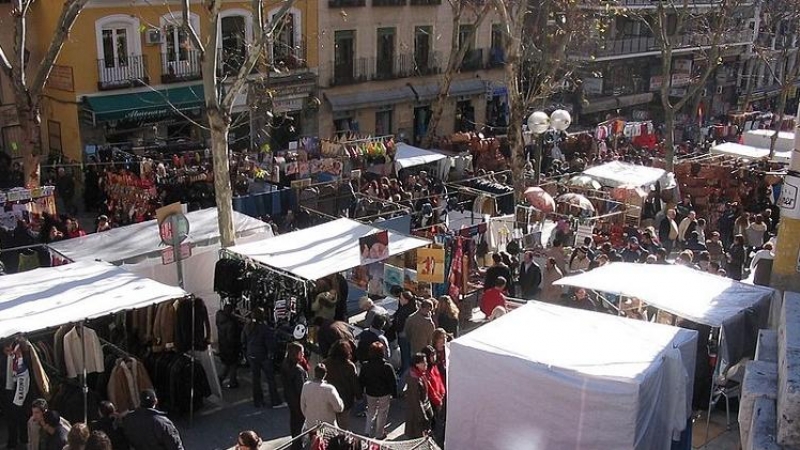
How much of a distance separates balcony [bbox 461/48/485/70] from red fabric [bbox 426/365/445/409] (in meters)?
25.2

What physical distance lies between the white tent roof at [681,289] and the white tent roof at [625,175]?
9030 millimetres

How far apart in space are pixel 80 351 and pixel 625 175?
14.6 m

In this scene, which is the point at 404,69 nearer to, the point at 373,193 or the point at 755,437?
the point at 373,193

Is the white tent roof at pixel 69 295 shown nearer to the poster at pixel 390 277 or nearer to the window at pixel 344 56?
the poster at pixel 390 277

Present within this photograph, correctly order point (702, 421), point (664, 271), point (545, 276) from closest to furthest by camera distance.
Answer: point (702, 421), point (664, 271), point (545, 276)

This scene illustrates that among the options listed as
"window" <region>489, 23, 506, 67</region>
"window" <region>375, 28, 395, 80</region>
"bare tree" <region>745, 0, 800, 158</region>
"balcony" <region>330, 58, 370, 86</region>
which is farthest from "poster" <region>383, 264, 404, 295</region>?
"window" <region>489, 23, 506, 67</region>

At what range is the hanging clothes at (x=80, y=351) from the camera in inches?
393

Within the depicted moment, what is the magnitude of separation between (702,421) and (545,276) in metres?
4.02

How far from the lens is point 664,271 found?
11.4m

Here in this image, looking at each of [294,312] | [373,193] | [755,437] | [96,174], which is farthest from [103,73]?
[755,437]

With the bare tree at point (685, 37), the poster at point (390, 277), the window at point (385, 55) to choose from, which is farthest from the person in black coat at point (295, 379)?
the window at point (385, 55)

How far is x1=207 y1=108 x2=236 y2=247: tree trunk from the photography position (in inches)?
539

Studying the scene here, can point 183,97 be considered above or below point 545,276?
above

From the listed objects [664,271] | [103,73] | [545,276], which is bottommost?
[545,276]
